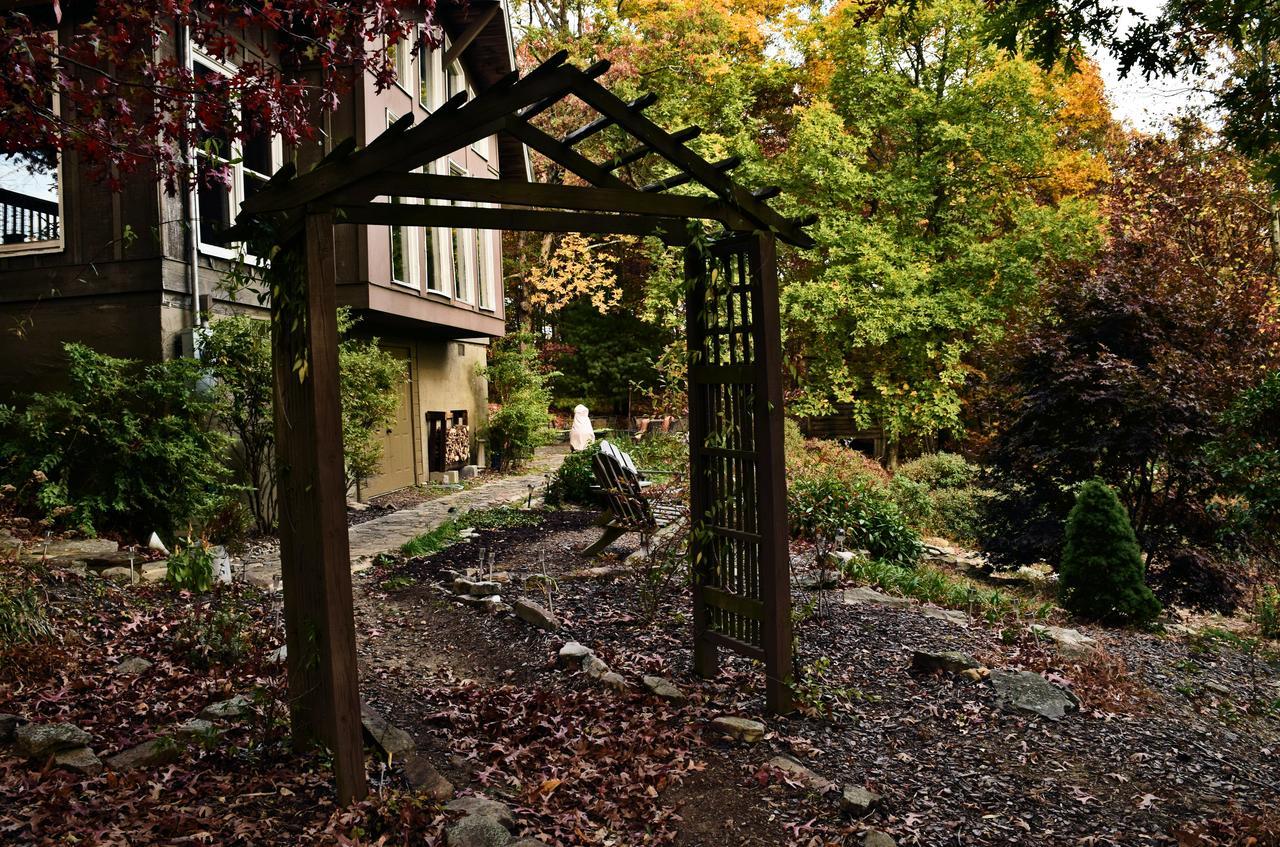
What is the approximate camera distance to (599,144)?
2264 centimetres

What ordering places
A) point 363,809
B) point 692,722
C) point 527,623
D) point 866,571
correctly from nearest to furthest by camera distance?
1. point 363,809
2. point 692,722
3. point 527,623
4. point 866,571

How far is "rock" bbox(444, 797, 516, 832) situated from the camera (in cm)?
336

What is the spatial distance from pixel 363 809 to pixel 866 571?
5235mm

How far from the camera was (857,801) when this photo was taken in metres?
3.60

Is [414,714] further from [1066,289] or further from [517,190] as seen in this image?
[1066,289]

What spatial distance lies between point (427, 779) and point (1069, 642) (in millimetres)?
4237

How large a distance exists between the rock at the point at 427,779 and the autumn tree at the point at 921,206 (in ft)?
52.9

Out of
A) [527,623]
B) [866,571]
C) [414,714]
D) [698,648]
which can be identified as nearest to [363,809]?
[414,714]

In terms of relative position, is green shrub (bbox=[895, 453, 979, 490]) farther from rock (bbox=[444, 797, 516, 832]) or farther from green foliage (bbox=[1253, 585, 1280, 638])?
rock (bbox=[444, 797, 516, 832])

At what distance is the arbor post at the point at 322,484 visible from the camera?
334 cm

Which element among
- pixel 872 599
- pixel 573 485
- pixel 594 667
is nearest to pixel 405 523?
pixel 573 485

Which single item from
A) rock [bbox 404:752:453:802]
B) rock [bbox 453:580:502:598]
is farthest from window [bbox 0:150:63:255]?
rock [bbox 404:752:453:802]

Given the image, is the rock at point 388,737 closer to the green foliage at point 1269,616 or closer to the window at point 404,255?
the green foliage at point 1269,616

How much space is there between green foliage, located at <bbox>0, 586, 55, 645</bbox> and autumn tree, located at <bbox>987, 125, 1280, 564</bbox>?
9.02 m
